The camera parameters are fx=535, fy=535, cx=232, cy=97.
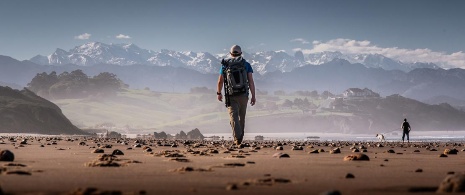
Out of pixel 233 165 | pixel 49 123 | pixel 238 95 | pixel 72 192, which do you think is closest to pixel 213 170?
pixel 233 165

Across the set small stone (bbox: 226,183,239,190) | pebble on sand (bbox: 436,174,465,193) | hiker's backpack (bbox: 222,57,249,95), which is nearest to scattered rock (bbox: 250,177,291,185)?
small stone (bbox: 226,183,239,190)

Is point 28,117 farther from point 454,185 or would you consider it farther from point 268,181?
point 454,185

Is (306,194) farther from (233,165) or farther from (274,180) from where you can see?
(233,165)

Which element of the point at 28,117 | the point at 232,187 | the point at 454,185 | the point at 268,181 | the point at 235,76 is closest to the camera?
the point at 454,185

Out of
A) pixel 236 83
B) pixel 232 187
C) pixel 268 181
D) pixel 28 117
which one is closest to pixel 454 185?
pixel 268 181

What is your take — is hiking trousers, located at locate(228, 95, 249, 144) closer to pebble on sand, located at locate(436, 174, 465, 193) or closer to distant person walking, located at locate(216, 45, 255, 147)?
distant person walking, located at locate(216, 45, 255, 147)

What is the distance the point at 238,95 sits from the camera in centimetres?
1753

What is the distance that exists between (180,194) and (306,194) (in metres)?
1.19

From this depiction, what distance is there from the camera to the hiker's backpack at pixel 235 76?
1720 centimetres

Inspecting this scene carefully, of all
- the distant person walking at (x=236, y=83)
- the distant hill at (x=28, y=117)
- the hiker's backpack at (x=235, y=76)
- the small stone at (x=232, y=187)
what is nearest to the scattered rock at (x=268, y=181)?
the small stone at (x=232, y=187)

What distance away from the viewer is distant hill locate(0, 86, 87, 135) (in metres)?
94.8

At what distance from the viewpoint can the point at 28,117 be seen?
98.2 meters

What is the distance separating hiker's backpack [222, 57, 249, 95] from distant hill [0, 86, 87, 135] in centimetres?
8501

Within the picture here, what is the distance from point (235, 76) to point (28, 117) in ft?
293
